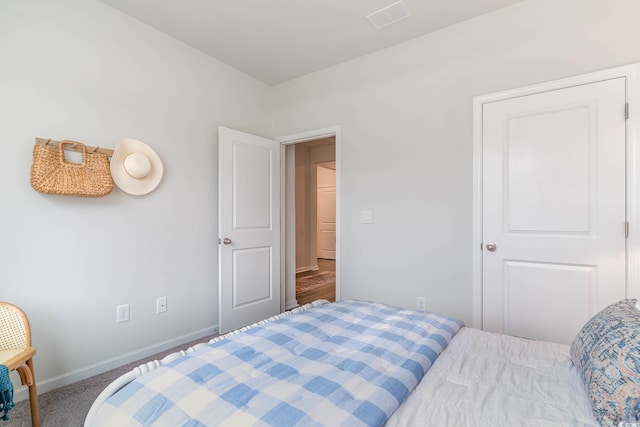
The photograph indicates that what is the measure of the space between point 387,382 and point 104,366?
2.25m

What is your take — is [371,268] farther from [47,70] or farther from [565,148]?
[47,70]

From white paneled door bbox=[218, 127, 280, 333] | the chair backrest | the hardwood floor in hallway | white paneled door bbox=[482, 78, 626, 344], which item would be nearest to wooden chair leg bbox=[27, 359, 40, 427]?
the chair backrest

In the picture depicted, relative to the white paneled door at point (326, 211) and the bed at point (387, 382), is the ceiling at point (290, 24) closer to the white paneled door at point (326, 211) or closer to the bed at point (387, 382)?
the bed at point (387, 382)

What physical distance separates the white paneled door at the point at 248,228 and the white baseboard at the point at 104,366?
0.32m

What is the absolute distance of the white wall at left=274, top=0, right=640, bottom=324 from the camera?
6.78 feet

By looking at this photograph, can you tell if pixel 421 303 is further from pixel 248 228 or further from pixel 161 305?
pixel 161 305

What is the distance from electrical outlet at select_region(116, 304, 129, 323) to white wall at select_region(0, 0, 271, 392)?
37mm

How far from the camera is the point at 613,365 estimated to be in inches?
33.0

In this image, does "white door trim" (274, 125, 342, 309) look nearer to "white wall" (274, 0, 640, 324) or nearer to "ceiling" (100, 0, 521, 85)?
"white wall" (274, 0, 640, 324)

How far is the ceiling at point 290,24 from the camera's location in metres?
2.24

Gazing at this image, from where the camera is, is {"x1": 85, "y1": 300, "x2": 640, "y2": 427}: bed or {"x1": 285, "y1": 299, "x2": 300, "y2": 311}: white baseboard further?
{"x1": 285, "y1": 299, "x2": 300, "y2": 311}: white baseboard

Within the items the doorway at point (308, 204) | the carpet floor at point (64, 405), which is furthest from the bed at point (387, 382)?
the doorway at point (308, 204)

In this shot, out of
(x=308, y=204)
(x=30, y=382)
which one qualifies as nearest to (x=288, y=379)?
(x=30, y=382)

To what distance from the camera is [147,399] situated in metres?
0.88
